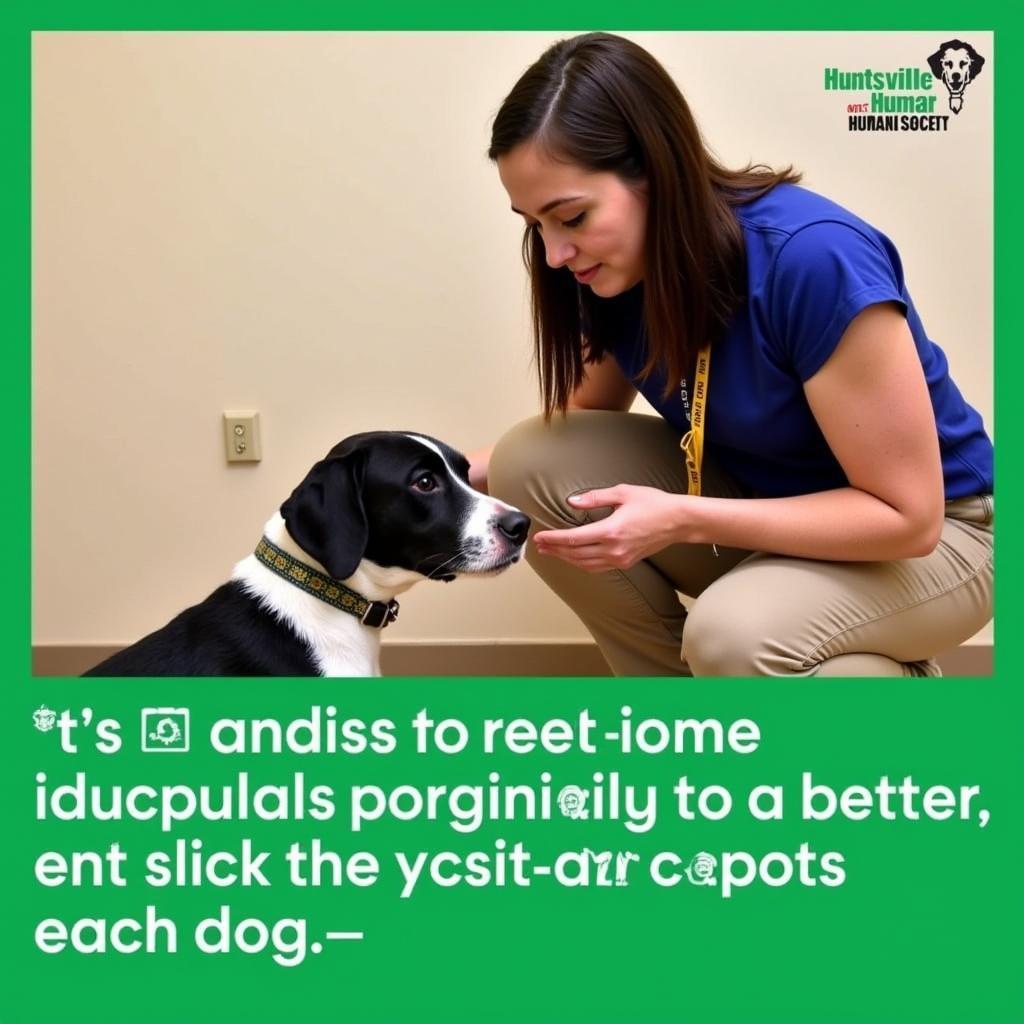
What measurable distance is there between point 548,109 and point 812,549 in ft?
2.34

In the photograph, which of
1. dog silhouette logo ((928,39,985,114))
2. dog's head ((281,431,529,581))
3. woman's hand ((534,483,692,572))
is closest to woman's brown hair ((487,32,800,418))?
woman's hand ((534,483,692,572))

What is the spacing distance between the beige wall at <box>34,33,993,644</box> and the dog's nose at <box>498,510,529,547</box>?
2.89ft

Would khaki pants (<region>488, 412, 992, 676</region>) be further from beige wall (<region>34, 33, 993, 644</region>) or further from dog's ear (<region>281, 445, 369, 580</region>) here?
beige wall (<region>34, 33, 993, 644</region>)

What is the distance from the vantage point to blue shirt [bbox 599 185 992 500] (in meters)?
1.51

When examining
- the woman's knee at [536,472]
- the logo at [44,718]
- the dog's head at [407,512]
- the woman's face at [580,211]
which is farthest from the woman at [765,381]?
the logo at [44,718]

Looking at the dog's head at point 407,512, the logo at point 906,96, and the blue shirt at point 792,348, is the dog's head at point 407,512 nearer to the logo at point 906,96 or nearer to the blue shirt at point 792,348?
the blue shirt at point 792,348

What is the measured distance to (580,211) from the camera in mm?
1563

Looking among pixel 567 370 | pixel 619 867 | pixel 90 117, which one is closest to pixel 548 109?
pixel 567 370

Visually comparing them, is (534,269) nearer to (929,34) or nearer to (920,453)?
(920,453)

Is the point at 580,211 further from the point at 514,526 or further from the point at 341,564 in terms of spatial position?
the point at 341,564

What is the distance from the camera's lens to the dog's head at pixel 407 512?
5.37 feet

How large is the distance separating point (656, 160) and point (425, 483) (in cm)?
57

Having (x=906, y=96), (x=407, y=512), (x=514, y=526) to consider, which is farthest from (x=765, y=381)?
(x=906, y=96)

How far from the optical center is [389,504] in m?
1.68
